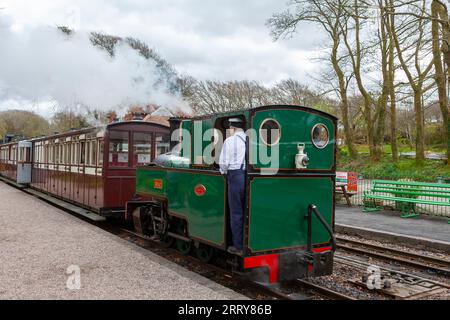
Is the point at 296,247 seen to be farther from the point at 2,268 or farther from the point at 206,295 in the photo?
the point at 2,268

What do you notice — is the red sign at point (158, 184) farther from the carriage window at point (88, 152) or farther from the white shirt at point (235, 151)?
the carriage window at point (88, 152)

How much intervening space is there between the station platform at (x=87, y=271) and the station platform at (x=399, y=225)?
5.15 m

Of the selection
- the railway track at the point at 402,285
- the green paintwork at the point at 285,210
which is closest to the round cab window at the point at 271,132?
the green paintwork at the point at 285,210

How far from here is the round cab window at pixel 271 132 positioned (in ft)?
17.1

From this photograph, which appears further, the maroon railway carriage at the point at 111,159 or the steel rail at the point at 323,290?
the maroon railway carriage at the point at 111,159

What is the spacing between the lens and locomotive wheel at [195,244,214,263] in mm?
6383

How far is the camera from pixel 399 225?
1009 centimetres

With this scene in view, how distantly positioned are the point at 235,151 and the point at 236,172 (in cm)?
26

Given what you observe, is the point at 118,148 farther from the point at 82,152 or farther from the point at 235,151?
the point at 235,151

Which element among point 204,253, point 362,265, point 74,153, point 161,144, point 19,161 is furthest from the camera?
point 19,161

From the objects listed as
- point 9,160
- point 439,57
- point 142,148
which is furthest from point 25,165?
point 439,57

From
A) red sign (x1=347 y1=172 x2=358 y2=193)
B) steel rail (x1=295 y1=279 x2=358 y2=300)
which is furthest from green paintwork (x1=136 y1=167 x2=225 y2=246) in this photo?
red sign (x1=347 y1=172 x2=358 y2=193)

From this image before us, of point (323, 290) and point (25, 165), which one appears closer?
point (323, 290)
